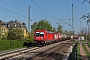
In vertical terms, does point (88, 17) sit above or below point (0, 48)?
above

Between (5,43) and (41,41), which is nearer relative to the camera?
(5,43)

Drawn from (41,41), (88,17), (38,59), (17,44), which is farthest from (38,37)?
(88,17)

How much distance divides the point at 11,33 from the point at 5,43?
19.5 m

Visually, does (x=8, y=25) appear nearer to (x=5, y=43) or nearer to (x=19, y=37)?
(x=19, y=37)

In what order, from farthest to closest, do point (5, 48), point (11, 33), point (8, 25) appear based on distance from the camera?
point (8, 25)
point (11, 33)
point (5, 48)

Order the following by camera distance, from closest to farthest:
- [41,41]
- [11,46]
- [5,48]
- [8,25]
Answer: [5,48] < [11,46] < [41,41] < [8,25]

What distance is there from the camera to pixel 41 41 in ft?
148

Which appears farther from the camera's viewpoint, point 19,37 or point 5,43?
point 19,37

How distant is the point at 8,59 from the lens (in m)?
20.6

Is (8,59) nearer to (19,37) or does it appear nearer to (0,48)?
(0,48)

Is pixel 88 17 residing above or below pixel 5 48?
above

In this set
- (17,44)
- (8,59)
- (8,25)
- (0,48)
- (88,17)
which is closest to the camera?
(88,17)

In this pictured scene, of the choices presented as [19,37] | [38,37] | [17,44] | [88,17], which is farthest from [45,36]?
[88,17]

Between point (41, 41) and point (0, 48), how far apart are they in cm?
1300
